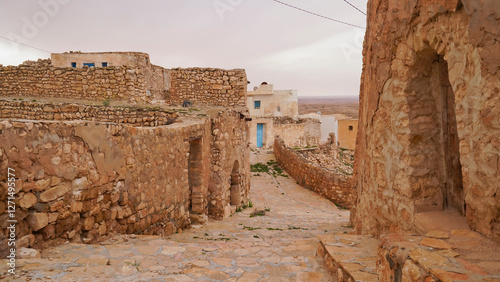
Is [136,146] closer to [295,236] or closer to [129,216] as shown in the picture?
[129,216]

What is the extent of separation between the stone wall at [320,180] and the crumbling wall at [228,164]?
4.11 metres

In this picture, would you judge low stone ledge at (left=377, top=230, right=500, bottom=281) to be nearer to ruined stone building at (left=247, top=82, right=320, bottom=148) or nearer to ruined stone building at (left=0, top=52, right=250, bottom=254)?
ruined stone building at (left=0, top=52, right=250, bottom=254)

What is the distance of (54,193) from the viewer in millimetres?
3230

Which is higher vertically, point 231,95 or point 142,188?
point 231,95

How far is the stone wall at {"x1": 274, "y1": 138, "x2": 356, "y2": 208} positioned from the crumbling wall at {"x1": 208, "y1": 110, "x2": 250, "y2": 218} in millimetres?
4111

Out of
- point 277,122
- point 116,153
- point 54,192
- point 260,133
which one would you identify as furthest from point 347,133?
point 54,192

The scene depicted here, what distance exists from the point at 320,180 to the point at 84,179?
38.4 ft

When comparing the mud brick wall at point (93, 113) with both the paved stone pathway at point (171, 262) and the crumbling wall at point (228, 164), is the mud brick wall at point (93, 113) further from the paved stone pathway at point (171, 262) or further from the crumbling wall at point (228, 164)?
the paved stone pathway at point (171, 262)

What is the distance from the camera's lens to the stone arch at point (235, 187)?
9.72 m

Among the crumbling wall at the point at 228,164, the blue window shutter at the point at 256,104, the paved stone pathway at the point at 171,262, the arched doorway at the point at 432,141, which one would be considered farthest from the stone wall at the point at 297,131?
the arched doorway at the point at 432,141

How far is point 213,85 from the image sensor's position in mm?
11039

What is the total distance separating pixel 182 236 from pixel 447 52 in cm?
478

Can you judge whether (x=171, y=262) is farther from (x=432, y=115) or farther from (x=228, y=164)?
(x=228, y=164)

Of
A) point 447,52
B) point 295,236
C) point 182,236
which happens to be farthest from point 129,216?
point 447,52
